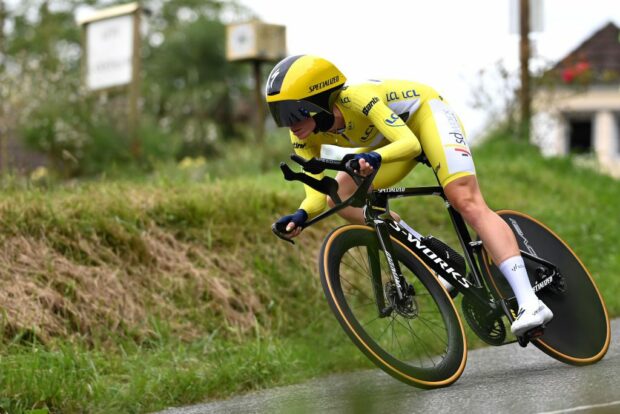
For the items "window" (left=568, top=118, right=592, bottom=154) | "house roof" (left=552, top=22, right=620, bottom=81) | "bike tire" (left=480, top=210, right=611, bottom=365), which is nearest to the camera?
A: "bike tire" (left=480, top=210, right=611, bottom=365)

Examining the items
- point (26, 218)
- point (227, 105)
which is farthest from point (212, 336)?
point (227, 105)

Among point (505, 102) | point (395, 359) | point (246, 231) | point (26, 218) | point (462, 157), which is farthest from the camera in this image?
point (505, 102)

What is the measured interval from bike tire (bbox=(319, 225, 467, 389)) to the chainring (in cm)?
31

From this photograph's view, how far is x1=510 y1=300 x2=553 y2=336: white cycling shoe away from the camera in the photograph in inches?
220

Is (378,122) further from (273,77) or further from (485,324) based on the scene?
(485,324)

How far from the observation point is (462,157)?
5773 millimetres

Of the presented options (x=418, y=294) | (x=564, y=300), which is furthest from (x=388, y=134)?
(x=564, y=300)

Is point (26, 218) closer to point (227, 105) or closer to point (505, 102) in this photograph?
point (505, 102)

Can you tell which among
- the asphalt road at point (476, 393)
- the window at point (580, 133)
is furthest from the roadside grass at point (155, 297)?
the window at point (580, 133)

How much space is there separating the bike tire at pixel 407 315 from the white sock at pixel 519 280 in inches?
15.9

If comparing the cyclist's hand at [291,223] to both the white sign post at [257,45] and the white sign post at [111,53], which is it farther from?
the white sign post at [111,53]

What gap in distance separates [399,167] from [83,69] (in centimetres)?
1341

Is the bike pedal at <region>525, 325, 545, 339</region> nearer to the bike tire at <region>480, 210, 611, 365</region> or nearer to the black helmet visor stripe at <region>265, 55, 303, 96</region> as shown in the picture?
the bike tire at <region>480, 210, 611, 365</region>

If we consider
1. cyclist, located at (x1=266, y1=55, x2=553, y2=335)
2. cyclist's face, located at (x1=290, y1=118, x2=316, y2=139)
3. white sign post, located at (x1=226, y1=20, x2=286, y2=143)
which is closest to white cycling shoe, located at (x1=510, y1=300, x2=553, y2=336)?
cyclist, located at (x1=266, y1=55, x2=553, y2=335)
